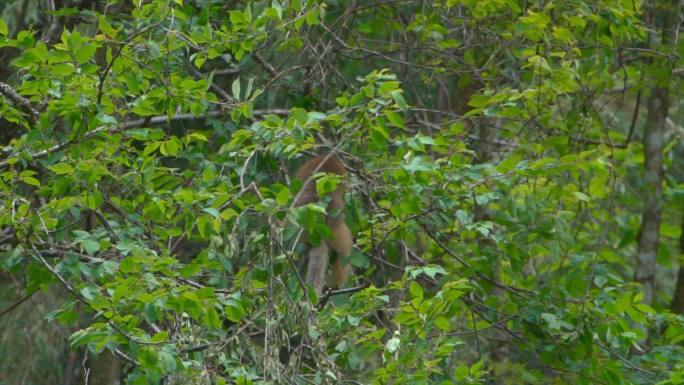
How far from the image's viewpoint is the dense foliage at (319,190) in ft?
12.7

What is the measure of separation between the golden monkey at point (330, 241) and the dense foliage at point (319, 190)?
145 mm

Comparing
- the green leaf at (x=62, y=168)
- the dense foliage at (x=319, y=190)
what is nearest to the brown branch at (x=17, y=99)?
the dense foliage at (x=319, y=190)

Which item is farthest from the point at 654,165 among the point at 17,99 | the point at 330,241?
the point at 17,99

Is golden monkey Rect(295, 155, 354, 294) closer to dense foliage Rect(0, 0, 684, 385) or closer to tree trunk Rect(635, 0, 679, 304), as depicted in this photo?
dense foliage Rect(0, 0, 684, 385)

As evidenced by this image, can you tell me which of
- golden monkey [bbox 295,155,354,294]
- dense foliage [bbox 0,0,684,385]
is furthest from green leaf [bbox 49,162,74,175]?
golden monkey [bbox 295,155,354,294]

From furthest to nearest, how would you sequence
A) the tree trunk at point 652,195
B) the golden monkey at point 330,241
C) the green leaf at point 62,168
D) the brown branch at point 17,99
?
the tree trunk at point 652,195 → the golden monkey at point 330,241 → the brown branch at point 17,99 → the green leaf at point 62,168

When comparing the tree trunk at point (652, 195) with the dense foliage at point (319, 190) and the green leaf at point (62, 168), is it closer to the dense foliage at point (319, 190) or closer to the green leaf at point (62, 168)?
the dense foliage at point (319, 190)

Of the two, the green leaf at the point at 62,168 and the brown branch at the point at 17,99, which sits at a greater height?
the green leaf at the point at 62,168

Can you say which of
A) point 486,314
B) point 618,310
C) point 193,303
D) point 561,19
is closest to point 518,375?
point 486,314

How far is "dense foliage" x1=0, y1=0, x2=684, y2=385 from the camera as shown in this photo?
3879 millimetres

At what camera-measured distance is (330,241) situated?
5605 millimetres

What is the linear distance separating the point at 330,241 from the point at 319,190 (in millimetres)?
1597

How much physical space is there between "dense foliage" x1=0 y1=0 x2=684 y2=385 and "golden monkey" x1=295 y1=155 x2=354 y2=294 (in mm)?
145

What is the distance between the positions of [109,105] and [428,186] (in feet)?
4.44
